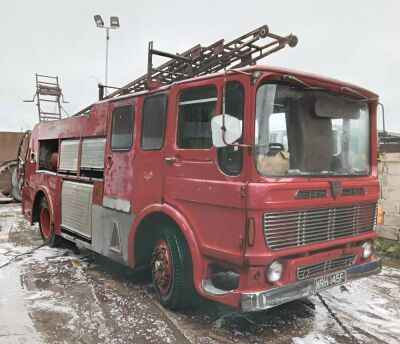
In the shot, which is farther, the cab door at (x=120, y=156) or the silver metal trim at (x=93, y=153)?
the silver metal trim at (x=93, y=153)

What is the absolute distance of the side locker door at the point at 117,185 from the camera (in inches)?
196

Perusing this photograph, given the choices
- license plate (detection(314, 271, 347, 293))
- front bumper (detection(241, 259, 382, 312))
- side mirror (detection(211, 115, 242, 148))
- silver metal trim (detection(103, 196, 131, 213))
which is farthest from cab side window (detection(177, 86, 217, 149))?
license plate (detection(314, 271, 347, 293))

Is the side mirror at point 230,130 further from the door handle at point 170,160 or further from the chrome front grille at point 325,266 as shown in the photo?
the chrome front grille at point 325,266

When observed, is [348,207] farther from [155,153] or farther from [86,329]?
[86,329]

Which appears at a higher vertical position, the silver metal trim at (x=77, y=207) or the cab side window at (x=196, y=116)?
the cab side window at (x=196, y=116)

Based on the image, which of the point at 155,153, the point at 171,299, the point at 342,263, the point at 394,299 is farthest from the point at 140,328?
the point at 394,299

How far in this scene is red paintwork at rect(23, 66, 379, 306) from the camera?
348 cm

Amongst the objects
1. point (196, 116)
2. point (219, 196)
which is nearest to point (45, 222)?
point (196, 116)

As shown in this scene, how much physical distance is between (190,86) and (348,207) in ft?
6.30

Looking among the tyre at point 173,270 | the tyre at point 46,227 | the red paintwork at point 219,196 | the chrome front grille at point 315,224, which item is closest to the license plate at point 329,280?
the red paintwork at point 219,196

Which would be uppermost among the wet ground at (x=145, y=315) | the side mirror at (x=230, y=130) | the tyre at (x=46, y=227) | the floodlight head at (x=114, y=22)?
the floodlight head at (x=114, y=22)

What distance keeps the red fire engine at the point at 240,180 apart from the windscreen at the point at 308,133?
11mm

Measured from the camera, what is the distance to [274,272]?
142 inches

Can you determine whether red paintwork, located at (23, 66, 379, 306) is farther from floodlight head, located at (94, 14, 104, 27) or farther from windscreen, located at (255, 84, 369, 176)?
floodlight head, located at (94, 14, 104, 27)
